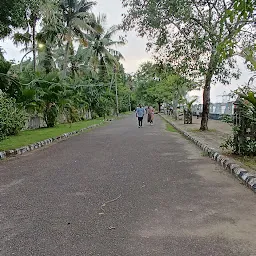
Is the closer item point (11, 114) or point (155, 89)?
point (11, 114)

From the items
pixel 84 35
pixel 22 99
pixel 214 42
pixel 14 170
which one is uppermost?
pixel 84 35

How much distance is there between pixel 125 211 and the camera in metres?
4.38

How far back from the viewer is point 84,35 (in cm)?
3034

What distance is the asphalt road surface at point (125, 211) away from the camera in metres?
3.29

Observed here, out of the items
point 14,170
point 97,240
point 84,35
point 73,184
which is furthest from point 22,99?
point 84,35

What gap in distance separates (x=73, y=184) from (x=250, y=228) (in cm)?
334

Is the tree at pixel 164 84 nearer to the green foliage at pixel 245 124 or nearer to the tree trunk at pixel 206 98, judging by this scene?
the tree trunk at pixel 206 98

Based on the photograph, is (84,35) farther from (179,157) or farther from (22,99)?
(179,157)

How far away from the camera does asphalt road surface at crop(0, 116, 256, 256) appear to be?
10.8 ft

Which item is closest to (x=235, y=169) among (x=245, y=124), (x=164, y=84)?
(x=245, y=124)

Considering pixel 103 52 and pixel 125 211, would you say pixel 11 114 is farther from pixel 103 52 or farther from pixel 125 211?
pixel 103 52

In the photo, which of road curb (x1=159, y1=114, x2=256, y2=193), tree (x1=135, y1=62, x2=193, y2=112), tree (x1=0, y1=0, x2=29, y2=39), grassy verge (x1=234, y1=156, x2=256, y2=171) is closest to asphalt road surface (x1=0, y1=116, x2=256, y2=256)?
road curb (x1=159, y1=114, x2=256, y2=193)

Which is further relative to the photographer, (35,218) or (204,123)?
(204,123)

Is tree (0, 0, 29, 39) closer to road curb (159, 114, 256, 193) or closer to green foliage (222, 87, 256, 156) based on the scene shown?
green foliage (222, 87, 256, 156)
